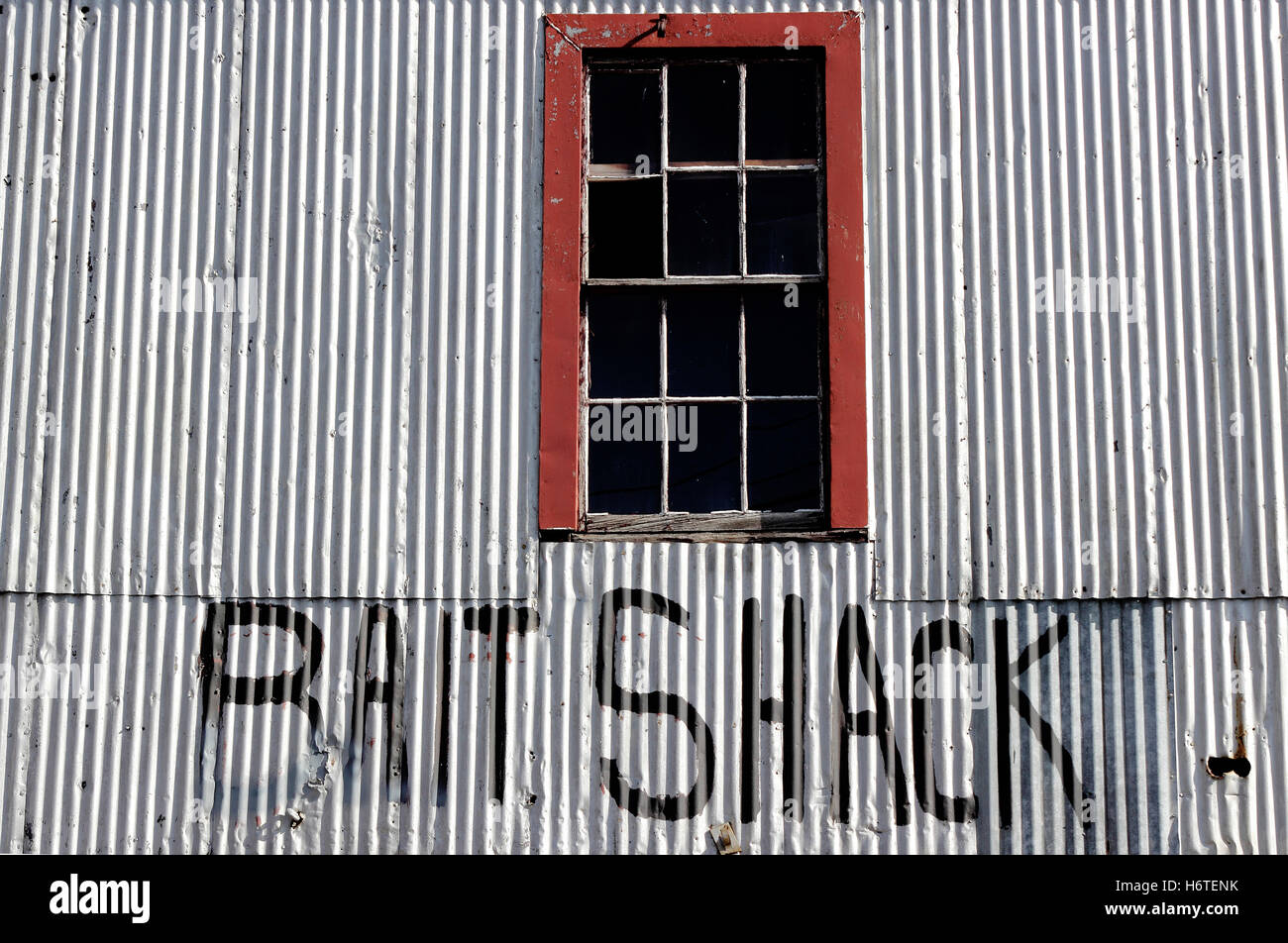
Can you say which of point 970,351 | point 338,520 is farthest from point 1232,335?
point 338,520

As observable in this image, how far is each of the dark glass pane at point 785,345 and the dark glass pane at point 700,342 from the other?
0.11m

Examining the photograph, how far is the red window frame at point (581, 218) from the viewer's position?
479 cm

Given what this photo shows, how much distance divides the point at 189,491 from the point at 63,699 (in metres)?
1.00

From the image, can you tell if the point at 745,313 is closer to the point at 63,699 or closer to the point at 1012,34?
the point at 1012,34

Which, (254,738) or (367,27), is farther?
(367,27)

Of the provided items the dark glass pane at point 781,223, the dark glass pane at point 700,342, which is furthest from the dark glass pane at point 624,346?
the dark glass pane at point 781,223

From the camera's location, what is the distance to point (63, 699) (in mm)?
4766

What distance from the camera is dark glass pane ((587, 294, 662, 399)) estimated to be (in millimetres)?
5039
